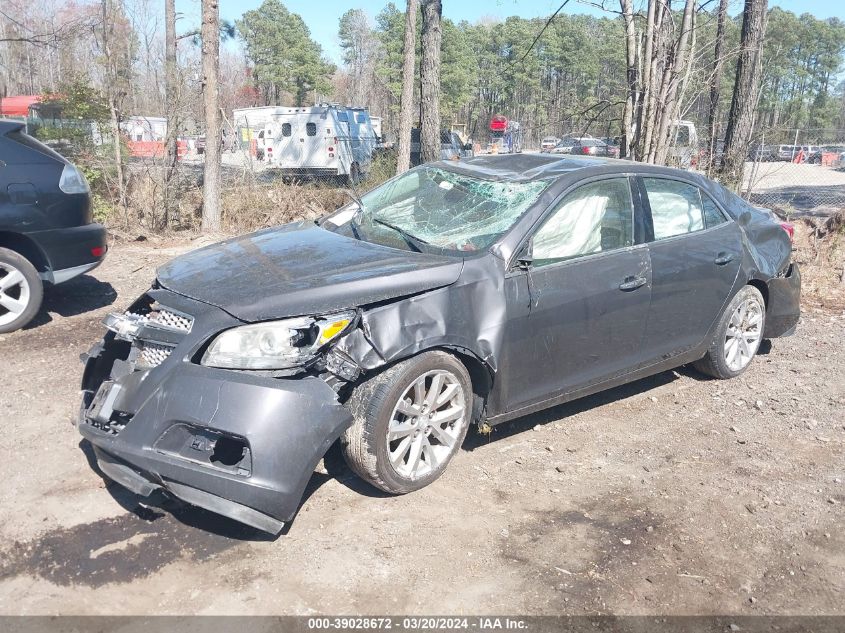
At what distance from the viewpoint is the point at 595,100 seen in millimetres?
11172

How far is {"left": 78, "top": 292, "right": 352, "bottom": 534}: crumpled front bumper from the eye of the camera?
3.13 metres

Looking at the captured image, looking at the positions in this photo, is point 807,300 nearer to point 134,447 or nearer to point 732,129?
point 732,129

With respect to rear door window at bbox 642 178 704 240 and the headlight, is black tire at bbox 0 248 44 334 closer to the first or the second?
the headlight

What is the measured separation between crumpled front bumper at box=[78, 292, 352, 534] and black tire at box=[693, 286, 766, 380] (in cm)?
324

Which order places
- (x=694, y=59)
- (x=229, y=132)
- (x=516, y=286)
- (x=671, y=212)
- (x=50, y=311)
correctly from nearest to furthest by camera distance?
(x=516, y=286), (x=671, y=212), (x=50, y=311), (x=694, y=59), (x=229, y=132)

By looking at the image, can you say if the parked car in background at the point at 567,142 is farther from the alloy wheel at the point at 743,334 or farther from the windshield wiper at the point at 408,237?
the windshield wiper at the point at 408,237

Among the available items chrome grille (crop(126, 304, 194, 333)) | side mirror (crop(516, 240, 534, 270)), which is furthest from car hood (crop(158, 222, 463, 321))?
side mirror (crop(516, 240, 534, 270))

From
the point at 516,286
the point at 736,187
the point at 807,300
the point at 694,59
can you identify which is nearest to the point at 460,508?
the point at 516,286

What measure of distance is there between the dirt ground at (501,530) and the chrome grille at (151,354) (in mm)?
719

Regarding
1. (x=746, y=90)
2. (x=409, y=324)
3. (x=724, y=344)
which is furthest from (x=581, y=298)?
(x=746, y=90)

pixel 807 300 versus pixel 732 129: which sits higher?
pixel 732 129

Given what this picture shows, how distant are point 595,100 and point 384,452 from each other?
8.97 meters

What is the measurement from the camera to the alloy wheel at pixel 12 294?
238 inches

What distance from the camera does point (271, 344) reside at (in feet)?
11.0
